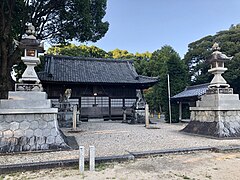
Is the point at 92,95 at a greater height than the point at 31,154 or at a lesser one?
greater

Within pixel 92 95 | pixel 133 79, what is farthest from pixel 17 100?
pixel 133 79

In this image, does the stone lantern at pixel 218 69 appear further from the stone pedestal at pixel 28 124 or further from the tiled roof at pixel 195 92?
the tiled roof at pixel 195 92

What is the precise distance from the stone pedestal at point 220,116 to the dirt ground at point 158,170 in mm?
2852

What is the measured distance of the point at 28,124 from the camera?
216 inches

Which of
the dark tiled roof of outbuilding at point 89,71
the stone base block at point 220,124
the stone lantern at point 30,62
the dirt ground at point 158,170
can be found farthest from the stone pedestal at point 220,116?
the dark tiled roof of outbuilding at point 89,71

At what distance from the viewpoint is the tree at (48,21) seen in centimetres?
981

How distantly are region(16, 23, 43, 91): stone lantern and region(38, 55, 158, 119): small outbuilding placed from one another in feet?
29.1

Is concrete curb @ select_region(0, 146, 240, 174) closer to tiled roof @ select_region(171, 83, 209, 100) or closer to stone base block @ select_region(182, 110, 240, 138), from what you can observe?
stone base block @ select_region(182, 110, 240, 138)

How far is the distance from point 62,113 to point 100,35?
5783mm

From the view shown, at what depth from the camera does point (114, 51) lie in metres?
39.4

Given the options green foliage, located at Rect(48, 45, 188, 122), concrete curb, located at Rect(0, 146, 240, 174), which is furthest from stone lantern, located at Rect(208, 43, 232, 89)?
green foliage, located at Rect(48, 45, 188, 122)

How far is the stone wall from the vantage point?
5203 millimetres

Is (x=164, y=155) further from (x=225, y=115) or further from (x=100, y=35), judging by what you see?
(x=100, y=35)

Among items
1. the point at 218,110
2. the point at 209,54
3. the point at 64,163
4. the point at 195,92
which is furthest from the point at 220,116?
the point at 209,54
